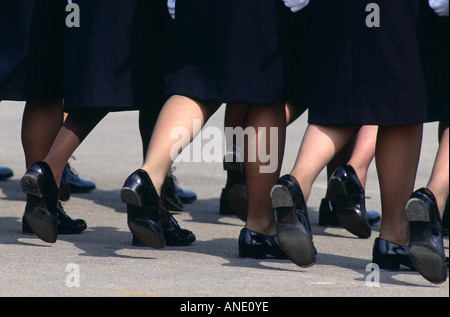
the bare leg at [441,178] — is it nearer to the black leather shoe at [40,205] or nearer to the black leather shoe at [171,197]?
the black leather shoe at [40,205]

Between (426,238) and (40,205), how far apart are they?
1.45 meters

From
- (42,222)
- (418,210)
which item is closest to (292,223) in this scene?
(418,210)

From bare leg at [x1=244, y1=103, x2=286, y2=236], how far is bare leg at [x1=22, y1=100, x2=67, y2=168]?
958mm

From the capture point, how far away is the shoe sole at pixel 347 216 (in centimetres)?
405

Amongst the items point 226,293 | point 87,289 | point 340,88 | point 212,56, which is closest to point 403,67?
point 340,88

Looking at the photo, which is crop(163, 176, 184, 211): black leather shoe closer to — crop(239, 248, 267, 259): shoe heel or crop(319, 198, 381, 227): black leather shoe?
crop(319, 198, 381, 227): black leather shoe

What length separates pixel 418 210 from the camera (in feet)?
10.6

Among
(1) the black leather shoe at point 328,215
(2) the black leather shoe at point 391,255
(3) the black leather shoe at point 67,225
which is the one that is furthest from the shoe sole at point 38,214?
(1) the black leather shoe at point 328,215

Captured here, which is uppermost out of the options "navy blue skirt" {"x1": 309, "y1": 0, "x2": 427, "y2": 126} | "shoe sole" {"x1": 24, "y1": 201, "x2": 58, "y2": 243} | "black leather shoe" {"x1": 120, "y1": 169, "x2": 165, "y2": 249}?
"navy blue skirt" {"x1": 309, "y1": 0, "x2": 427, "y2": 126}

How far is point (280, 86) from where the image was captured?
3.70 m

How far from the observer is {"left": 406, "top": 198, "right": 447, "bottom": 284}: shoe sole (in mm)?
3205

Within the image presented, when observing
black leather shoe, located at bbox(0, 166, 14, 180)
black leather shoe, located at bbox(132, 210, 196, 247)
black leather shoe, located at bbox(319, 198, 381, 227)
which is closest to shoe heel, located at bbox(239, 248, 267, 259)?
black leather shoe, located at bbox(132, 210, 196, 247)

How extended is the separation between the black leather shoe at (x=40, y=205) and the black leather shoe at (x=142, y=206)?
392 millimetres

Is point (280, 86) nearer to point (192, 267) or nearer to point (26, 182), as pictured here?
point (192, 267)
